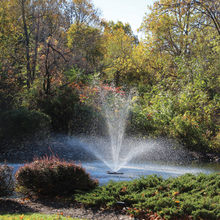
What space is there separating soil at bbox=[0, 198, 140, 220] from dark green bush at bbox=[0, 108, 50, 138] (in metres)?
6.36

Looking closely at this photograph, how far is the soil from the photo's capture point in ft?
16.0

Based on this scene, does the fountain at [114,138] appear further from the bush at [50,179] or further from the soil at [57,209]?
the soil at [57,209]

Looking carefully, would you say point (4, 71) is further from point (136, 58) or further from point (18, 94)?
point (136, 58)

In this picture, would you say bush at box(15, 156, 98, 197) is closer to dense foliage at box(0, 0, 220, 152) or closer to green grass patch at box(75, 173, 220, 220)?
green grass patch at box(75, 173, 220, 220)

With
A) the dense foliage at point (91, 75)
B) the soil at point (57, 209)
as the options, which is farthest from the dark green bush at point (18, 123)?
the soil at point (57, 209)

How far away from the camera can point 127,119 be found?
1417 cm

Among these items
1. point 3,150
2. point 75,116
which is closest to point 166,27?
point 75,116

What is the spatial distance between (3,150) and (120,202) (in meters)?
8.07

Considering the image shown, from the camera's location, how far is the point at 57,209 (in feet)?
16.9

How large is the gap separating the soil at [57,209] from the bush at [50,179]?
299mm

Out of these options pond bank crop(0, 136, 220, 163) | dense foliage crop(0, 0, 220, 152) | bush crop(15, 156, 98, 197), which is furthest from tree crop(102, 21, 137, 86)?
bush crop(15, 156, 98, 197)

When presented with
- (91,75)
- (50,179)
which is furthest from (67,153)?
(50,179)

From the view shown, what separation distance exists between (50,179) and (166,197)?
265cm

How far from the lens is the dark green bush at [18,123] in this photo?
37.3 ft
